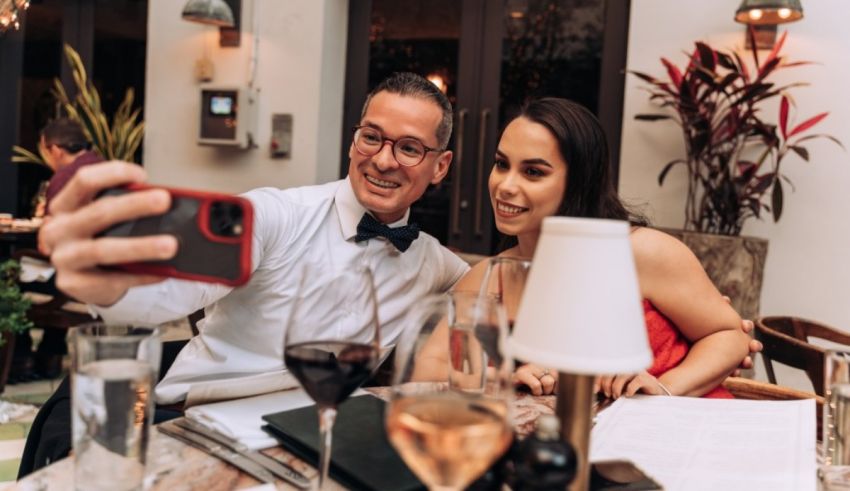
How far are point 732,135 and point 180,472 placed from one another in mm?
3162

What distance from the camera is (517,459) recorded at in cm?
63

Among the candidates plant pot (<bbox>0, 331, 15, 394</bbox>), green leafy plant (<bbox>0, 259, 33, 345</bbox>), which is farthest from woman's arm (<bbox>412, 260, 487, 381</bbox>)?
plant pot (<bbox>0, 331, 15, 394</bbox>)

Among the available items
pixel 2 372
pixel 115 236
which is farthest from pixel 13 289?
pixel 115 236

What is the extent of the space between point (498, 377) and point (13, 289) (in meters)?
3.27

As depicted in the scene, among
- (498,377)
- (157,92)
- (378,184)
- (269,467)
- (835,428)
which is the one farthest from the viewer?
(157,92)

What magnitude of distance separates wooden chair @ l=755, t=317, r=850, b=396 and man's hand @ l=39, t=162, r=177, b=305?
1.62m

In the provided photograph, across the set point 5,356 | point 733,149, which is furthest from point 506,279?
point 5,356

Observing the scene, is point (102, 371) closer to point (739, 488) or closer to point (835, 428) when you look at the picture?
point (739, 488)

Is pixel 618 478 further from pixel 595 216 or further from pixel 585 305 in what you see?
pixel 595 216

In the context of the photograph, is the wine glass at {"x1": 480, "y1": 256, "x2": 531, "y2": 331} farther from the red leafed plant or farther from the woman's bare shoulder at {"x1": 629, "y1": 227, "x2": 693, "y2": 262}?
the red leafed plant

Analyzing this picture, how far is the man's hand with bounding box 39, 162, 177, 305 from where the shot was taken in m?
0.77

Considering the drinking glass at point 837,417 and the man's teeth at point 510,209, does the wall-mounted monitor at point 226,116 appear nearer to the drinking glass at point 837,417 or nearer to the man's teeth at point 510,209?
the man's teeth at point 510,209

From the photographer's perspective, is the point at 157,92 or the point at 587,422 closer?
the point at 587,422

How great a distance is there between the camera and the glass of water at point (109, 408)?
769mm
